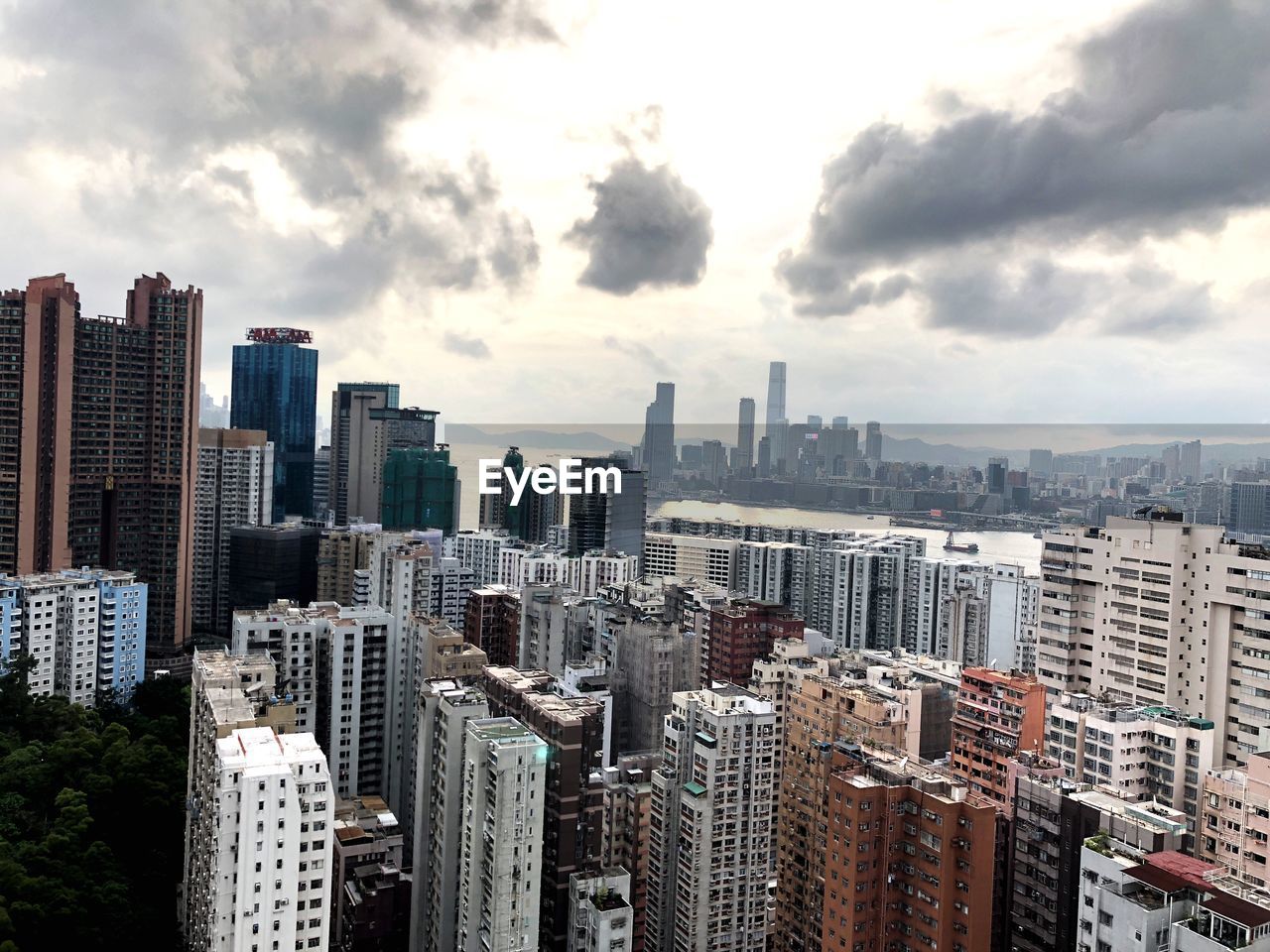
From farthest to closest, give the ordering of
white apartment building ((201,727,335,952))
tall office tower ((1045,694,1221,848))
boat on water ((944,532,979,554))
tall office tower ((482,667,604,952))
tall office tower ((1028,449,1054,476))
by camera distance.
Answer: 1. boat on water ((944,532,979,554))
2. tall office tower ((1028,449,1054,476))
3. tall office tower ((1045,694,1221,848))
4. tall office tower ((482,667,604,952))
5. white apartment building ((201,727,335,952))

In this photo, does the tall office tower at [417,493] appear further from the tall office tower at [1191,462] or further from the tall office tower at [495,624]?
the tall office tower at [1191,462]

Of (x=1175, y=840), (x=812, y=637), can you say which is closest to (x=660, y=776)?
(x=1175, y=840)

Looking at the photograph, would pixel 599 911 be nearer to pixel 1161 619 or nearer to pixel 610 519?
pixel 1161 619

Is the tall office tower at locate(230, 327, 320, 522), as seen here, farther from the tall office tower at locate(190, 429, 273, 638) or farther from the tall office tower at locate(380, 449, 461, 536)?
the tall office tower at locate(190, 429, 273, 638)

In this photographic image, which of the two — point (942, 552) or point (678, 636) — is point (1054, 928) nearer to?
point (678, 636)

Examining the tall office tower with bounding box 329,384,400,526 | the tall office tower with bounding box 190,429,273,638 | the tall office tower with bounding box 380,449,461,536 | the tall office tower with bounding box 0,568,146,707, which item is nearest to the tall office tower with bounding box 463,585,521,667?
the tall office tower with bounding box 0,568,146,707

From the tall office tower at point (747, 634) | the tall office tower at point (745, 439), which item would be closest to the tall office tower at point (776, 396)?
the tall office tower at point (745, 439)
